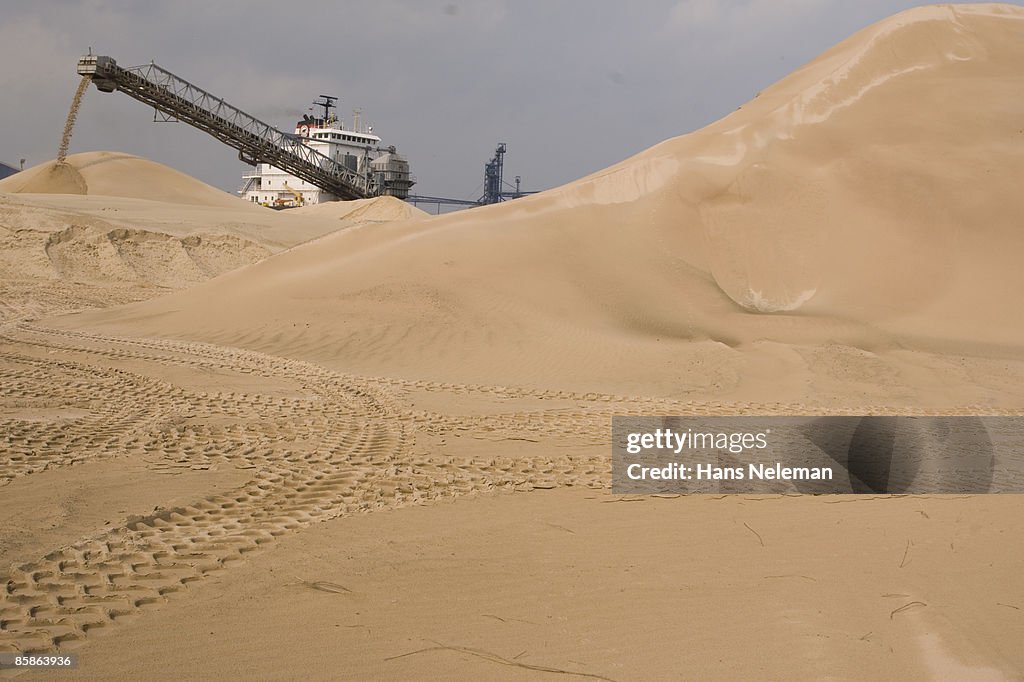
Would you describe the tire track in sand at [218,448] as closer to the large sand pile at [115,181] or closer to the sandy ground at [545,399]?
the sandy ground at [545,399]

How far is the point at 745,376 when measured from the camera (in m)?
9.76

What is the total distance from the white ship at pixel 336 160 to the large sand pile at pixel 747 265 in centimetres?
2071

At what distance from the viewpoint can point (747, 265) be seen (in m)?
12.8

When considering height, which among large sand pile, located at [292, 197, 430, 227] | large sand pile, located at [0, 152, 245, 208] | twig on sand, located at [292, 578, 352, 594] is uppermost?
large sand pile, located at [0, 152, 245, 208]

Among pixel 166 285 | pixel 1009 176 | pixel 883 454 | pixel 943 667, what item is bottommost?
pixel 943 667

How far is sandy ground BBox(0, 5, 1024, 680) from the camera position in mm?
3244

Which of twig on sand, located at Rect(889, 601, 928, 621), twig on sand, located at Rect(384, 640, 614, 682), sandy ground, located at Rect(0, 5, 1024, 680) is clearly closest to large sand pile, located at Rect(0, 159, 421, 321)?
sandy ground, located at Rect(0, 5, 1024, 680)

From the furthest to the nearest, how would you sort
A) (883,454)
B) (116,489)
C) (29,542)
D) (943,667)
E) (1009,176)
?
1. (1009,176)
2. (883,454)
3. (116,489)
4. (29,542)
5. (943,667)

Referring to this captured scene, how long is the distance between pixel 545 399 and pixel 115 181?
86.1 feet

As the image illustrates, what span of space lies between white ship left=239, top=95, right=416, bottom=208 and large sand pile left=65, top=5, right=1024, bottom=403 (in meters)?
20.7

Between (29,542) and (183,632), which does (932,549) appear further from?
(29,542)

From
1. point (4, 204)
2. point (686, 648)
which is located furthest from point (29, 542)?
point (4, 204)

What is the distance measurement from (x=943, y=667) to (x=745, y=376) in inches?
272

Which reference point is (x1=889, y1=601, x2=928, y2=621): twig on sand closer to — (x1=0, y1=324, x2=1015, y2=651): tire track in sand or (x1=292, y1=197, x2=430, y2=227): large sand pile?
(x1=0, y1=324, x2=1015, y2=651): tire track in sand
